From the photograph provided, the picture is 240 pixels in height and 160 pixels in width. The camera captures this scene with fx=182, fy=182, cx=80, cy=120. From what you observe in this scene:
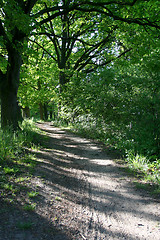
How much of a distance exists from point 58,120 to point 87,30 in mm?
8357

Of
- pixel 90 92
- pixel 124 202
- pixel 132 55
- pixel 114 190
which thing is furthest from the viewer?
pixel 132 55

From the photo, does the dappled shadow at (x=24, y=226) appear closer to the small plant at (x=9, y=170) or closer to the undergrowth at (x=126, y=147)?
the small plant at (x=9, y=170)

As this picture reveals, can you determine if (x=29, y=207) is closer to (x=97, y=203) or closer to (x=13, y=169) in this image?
(x=97, y=203)

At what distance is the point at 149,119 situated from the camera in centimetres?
560

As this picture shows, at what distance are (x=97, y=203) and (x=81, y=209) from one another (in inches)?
15.3

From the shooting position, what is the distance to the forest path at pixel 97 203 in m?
2.75

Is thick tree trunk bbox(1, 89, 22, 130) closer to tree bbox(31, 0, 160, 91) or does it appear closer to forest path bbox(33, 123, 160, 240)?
forest path bbox(33, 123, 160, 240)

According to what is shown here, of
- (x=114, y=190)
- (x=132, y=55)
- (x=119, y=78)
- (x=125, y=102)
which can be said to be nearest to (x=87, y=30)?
(x=132, y=55)

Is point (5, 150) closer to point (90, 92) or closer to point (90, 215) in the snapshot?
point (90, 215)

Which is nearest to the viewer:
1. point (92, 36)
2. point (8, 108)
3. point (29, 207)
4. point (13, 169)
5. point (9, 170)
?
point (29, 207)

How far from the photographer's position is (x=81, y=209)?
10.9 feet

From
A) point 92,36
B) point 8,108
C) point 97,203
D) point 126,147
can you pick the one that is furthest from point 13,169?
point 92,36

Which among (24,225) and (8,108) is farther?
(8,108)

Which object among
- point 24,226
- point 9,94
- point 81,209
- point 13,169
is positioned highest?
point 9,94
